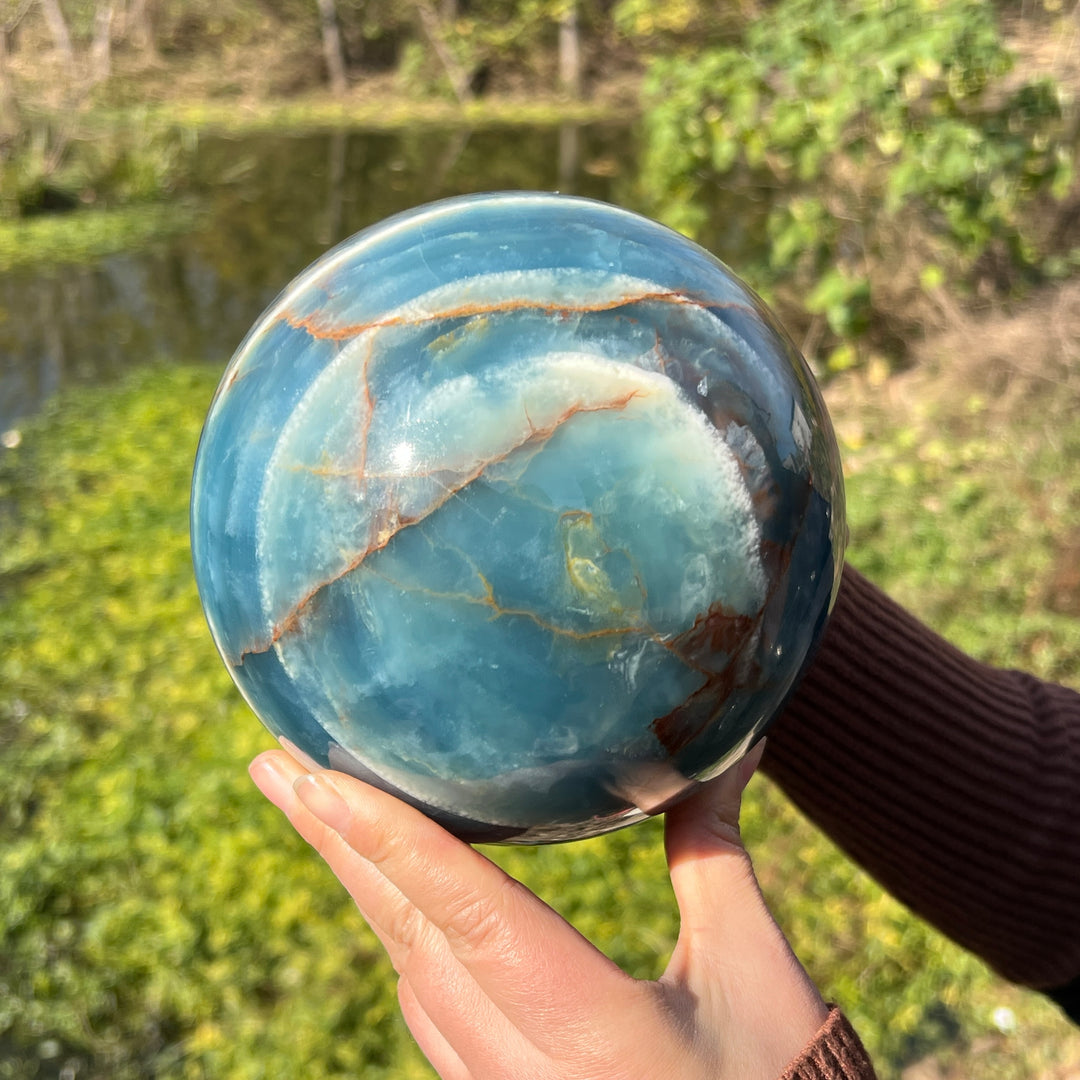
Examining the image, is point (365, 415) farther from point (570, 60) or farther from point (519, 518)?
point (570, 60)

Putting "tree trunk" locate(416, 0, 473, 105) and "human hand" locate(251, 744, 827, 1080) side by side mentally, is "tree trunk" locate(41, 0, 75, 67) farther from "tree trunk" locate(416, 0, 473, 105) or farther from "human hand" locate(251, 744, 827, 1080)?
"human hand" locate(251, 744, 827, 1080)

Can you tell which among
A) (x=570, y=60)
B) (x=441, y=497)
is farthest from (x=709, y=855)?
(x=570, y=60)

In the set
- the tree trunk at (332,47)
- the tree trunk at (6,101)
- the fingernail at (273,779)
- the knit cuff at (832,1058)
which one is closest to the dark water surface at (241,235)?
the tree trunk at (6,101)

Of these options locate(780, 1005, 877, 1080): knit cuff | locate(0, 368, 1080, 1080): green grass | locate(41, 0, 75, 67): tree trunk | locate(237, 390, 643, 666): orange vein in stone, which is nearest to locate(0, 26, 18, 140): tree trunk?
locate(41, 0, 75, 67): tree trunk

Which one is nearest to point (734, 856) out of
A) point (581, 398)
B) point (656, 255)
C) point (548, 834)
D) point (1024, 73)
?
point (548, 834)

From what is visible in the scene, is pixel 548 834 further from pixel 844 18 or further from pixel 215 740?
pixel 844 18

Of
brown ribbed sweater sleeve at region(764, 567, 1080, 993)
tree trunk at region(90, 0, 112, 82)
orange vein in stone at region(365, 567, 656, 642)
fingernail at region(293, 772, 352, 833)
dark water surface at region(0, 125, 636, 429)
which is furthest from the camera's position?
tree trunk at region(90, 0, 112, 82)

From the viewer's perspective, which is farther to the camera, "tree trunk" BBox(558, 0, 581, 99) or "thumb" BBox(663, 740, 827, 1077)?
"tree trunk" BBox(558, 0, 581, 99)
